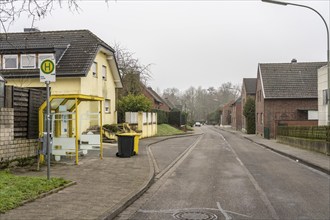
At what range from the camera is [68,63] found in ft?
79.8

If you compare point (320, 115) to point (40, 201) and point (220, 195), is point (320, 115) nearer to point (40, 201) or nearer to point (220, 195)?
point (220, 195)

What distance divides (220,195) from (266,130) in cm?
3128

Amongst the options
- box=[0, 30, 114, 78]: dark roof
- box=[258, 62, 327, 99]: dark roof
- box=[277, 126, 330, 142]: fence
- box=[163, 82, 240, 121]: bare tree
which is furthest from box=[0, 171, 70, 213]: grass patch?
box=[163, 82, 240, 121]: bare tree

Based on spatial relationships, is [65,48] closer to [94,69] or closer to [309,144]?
[94,69]

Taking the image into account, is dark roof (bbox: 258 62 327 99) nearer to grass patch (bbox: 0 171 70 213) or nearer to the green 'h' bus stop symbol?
the green 'h' bus stop symbol

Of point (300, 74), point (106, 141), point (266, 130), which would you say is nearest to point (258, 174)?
point (106, 141)

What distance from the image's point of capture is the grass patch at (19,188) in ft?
23.5

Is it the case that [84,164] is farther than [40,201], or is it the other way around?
Result: [84,164]

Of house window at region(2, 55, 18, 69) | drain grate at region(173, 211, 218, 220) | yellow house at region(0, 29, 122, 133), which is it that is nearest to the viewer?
drain grate at region(173, 211, 218, 220)

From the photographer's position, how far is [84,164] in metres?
13.7

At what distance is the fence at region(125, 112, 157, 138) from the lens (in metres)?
31.5

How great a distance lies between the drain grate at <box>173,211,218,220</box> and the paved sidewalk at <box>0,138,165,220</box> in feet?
3.71

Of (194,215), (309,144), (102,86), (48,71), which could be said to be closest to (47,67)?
(48,71)

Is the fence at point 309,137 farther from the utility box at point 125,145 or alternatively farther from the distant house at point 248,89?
the distant house at point 248,89
